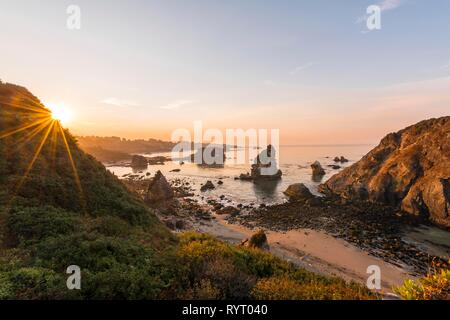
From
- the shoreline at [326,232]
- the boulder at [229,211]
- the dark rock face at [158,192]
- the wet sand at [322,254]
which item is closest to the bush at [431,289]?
the wet sand at [322,254]

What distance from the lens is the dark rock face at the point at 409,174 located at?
37.0 metres

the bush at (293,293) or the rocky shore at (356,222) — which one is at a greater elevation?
the bush at (293,293)

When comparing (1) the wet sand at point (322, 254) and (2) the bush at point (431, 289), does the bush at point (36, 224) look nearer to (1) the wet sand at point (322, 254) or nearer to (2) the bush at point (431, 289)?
(2) the bush at point (431, 289)

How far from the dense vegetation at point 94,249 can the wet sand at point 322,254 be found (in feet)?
43.8

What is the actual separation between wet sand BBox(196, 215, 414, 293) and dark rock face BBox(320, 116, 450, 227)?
729 inches

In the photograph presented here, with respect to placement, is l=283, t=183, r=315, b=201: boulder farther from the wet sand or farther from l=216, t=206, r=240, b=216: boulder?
the wet sand

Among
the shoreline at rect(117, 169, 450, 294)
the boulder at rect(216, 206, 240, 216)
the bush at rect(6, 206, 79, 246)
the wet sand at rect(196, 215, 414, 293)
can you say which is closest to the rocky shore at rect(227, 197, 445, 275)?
the shoreline at rect(117, 169, 450, 294)

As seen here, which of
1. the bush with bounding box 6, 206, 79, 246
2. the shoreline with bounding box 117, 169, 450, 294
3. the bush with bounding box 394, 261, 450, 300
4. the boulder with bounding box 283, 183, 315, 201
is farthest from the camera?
the boulder with bounding box 283, 183, 315, 201

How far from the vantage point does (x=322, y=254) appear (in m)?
25.5

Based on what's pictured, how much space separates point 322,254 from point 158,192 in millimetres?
29926

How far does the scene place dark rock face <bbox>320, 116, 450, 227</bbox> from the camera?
3697 cm

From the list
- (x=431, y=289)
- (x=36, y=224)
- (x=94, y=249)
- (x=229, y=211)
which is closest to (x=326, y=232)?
(x=229, y=211)
